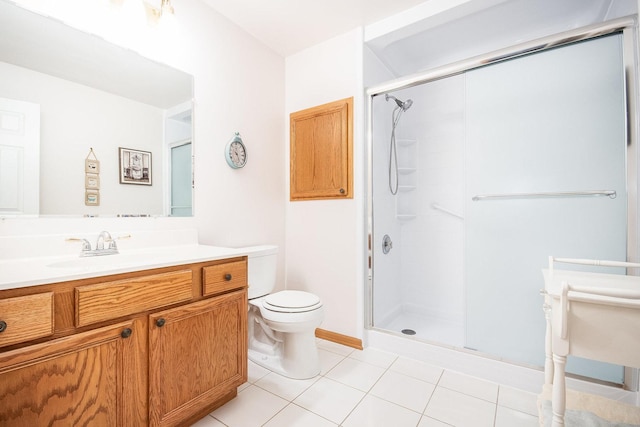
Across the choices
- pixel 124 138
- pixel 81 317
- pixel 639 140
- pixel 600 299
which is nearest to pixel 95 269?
pixel 81 317

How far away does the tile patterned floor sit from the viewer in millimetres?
1333

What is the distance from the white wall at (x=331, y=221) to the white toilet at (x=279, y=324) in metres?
0.42

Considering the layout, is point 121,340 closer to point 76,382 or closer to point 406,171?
point 76,382

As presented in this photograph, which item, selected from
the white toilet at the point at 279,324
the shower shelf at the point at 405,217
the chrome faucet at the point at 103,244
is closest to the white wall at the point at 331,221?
the white toilet at the point at 279,324

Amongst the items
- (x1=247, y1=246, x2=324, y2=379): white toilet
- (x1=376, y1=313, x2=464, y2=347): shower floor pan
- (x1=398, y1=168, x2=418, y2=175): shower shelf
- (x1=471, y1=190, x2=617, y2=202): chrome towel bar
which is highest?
(x1=398, y1=168, x2=418, y2=175): shower shelf

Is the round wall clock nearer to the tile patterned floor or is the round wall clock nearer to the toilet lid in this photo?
the toilet lid

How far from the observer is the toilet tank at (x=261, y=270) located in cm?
189

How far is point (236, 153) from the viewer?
2.04 metres

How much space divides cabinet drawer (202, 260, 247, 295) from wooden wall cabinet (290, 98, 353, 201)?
981 millimetres

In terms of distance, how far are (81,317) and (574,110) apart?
7.85 feet

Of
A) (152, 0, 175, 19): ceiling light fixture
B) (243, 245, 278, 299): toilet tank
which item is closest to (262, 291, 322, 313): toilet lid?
(243, 245, 278, 299): toilet tank

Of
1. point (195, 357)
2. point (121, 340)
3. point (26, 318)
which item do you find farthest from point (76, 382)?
point (195, 357)

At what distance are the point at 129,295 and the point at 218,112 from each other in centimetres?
136

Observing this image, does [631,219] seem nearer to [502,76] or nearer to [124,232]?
[502,76]
